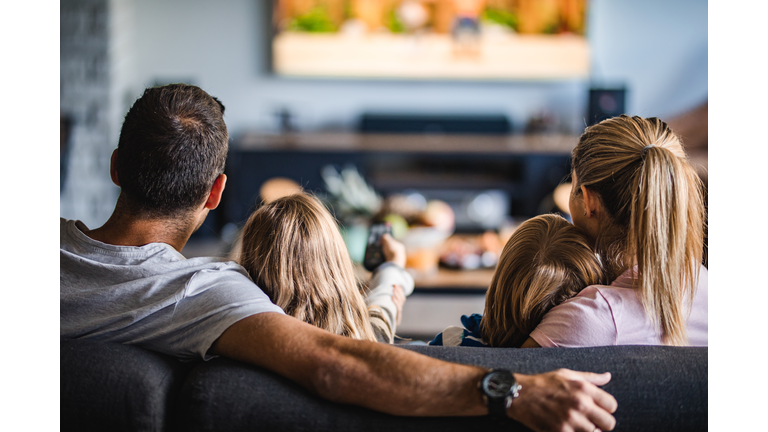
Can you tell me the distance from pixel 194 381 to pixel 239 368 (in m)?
0.06

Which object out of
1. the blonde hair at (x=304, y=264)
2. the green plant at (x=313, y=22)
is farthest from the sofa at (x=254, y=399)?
the green plant at (x=313, y=22)

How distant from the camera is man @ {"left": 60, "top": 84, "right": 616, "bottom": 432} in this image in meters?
0.76

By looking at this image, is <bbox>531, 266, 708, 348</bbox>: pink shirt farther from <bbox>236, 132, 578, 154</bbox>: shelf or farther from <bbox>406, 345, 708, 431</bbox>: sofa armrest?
<bbox>236, 132, 578, 154</bbox>: shelf

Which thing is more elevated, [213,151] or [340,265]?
[213,151]

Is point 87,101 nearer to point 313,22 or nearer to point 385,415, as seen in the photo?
point 313,22

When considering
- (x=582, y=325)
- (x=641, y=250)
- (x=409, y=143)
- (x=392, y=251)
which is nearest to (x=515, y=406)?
(x=582, y=325)

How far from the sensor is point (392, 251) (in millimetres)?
1494

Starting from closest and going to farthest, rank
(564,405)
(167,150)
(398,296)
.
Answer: (564,405) → (167,150) → (398,296)

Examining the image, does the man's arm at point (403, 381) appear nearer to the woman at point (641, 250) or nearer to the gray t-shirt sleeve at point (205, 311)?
the gray t-shirt sleeve at point (205, 311)

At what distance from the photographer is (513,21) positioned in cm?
448

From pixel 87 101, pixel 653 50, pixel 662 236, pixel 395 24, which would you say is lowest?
pixel 662 236

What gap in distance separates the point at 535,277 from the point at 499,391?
0.32m

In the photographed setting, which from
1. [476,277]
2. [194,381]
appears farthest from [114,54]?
[194,381]
